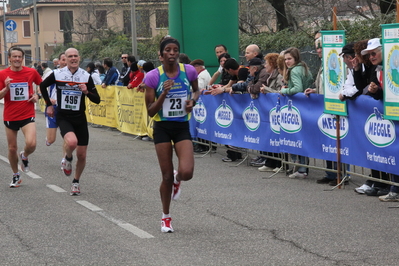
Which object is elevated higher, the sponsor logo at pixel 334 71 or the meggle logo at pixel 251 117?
the sponsor logo at pixel 334 71

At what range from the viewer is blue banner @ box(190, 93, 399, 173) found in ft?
31.1

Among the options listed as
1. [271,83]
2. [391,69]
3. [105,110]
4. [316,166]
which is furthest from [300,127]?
[105,110]

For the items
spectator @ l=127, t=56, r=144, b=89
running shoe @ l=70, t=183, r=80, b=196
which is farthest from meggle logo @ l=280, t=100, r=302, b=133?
spectator @ l=127, t=56, r=144, b=89

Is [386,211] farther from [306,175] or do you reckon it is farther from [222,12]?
[222,12]

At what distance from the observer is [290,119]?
11.5 m

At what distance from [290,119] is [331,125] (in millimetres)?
1084

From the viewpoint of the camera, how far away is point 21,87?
11.0m

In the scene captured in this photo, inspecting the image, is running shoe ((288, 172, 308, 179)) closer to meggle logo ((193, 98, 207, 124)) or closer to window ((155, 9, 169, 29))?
meggle logo ((193, 98, 207, 124))

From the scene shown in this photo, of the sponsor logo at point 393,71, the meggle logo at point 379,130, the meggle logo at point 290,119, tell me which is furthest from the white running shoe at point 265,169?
the sponsor logo at point 393,71

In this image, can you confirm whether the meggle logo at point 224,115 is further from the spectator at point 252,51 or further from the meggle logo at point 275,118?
the meggle logo at point 275,118

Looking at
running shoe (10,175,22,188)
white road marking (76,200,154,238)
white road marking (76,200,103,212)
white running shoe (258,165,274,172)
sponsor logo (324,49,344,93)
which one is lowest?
white running shoe (258,165,274,172)

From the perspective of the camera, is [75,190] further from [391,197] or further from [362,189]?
[391,197]

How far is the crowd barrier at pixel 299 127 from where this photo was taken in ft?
31.0

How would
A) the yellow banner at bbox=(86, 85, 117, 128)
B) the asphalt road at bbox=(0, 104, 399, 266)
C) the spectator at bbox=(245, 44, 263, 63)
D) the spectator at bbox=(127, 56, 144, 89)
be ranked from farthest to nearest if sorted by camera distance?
the yellow banner at bbox=(86, 85, 117, 128) → the spectator at bbox=(127, 56, 144, 89) → the spectator at bbox=(245, 44, 263, 63) → the asphalt road at bbox=(0, 104, 399, 266)
